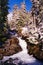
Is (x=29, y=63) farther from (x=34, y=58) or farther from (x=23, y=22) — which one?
(x=23, y=22)

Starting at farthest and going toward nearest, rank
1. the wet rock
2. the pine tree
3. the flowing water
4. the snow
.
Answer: the pine tree
the wet rock
the snow
the flowing water

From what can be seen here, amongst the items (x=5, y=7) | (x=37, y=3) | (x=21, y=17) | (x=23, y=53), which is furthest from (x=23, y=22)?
(x=23, y=53)

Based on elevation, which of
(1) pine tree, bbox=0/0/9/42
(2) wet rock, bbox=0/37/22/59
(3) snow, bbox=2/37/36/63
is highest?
(1) pine tree, bbox=0/0/9/42

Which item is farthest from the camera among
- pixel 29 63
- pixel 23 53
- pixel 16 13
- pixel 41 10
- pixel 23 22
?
pixel 16 13

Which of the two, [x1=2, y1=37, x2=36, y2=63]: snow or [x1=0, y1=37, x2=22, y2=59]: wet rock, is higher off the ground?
[x1=0, y1=37, x2=22, y2=59]: wet rock

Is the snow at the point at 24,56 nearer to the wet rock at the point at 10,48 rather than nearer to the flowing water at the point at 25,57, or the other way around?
the flowing water at the point at 25,57

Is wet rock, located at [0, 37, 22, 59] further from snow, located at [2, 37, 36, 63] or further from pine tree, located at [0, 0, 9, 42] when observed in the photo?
pine tree, located at [0, 0, 9, 42]

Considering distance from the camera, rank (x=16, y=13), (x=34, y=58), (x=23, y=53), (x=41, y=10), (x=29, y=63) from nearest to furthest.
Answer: (x=29, y=63) < (x=34, y=58) < (x=23, y=53) < (x=41, y=10) < (x=16, y=13)

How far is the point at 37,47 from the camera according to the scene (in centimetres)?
3678

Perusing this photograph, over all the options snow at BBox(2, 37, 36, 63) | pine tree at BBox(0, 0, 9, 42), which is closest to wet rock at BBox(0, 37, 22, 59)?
snow at BBox(2, 37, 36, 63)

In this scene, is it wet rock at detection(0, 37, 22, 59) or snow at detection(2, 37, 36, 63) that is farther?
wet rock at detection(0, 37, 22, 59)

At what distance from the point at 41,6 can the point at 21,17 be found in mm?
13438

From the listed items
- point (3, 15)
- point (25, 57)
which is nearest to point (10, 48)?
point (25, 57)

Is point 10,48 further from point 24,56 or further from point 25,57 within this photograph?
point 25,57
